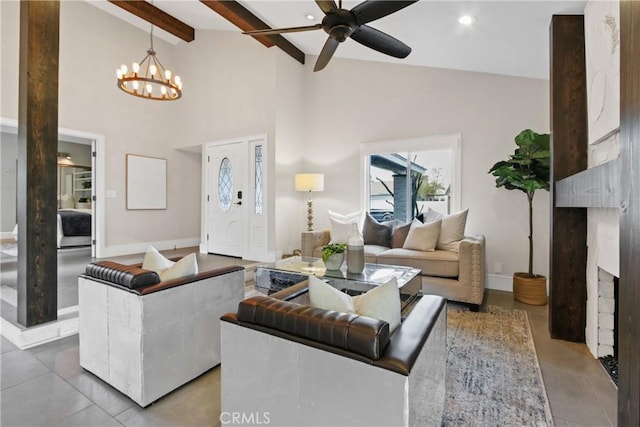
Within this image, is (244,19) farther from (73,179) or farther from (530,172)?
(73,179)

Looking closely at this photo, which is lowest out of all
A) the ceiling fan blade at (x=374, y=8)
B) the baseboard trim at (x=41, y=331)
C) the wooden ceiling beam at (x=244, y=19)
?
the baseboard trim at (x=41, y=331)

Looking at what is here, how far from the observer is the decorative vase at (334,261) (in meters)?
2.76

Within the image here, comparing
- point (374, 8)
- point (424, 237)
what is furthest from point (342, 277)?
point (374, 8)

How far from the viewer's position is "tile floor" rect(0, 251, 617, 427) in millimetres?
1562

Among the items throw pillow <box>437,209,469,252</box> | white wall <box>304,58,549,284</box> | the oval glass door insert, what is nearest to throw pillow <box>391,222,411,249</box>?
throw pillow <box>437,209,469,252</box>

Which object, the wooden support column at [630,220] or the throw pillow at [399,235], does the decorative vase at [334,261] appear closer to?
the throw pillow at [399,235]

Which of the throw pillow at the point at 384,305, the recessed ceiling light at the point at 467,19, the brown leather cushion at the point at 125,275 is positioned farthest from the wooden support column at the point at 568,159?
the brown leather cushion at the point at 125,275

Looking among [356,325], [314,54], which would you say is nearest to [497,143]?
[314,54]

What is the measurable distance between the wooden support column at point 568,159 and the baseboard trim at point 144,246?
20.7 feet

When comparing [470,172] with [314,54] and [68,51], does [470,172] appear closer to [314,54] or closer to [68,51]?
[314,54]

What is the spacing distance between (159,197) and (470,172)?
5.72 m

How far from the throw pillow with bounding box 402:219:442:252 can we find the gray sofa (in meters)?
0.08

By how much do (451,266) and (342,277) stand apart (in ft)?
4.48

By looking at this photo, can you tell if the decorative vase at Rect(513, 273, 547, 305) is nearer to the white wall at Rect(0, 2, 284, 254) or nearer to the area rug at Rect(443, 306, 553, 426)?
the area rug at Rect(443, 306, 553, 426)
